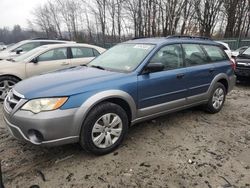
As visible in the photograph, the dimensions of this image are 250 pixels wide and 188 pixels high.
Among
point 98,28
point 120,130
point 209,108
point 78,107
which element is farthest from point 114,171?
point 98,28

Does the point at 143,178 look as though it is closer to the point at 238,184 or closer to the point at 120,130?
the point at 120,130

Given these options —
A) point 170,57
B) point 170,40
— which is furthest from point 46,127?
point 170,40

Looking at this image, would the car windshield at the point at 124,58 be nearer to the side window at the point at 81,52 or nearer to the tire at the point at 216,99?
the tire at the point at 216,99

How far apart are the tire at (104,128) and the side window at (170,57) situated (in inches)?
43.0

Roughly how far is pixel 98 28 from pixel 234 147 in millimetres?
28979

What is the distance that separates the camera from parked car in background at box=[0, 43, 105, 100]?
6281mm

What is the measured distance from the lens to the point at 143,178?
2932mm

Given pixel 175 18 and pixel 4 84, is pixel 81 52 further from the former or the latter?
pixel 175 18

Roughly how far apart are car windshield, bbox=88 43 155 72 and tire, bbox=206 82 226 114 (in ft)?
6.23

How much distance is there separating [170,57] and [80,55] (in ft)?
12.9

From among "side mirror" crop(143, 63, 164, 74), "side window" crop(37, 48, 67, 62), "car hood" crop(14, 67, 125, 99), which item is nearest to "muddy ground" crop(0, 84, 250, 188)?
"car hood" crop(14, 67, 125, 99)

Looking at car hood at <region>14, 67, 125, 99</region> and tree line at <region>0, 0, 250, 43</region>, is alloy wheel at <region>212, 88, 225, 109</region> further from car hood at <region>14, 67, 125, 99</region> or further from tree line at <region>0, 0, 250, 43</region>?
tree line at <region>0, 0, 250, 43</region>

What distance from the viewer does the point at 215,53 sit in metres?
5.20

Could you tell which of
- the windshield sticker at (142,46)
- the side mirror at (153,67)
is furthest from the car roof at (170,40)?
the side mirror at (153,67)
